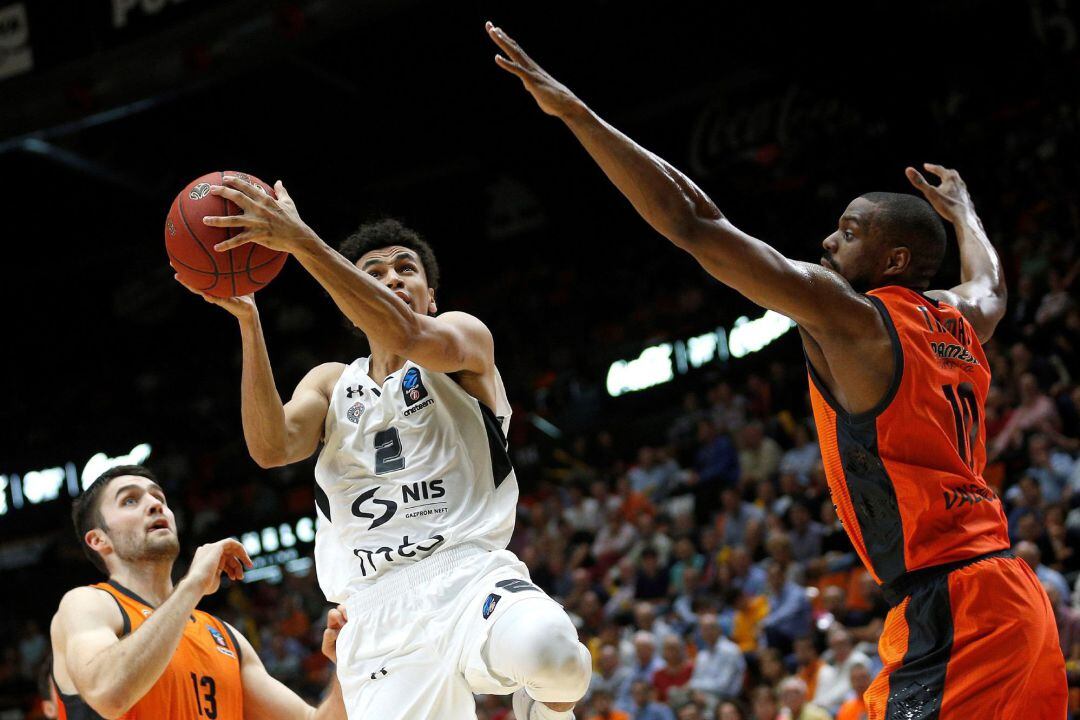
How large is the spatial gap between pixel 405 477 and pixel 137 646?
1.08m

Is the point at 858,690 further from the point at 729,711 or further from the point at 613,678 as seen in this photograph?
the point at 613,678

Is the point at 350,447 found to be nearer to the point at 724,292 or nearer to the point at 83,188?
the point at 724,292

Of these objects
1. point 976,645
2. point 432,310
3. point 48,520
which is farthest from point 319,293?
point 976,645

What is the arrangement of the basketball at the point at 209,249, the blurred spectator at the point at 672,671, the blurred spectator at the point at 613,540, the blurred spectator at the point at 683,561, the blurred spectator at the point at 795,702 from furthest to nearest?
the blurred spectator at the point at 613,540
the blurred spectator at the point at 683,561
the blurred spectator at the point at 672,671
the blurred spectator at the point at 795,702
the basketball at the point at 209,249

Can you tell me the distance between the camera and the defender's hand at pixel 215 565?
4.40 meters

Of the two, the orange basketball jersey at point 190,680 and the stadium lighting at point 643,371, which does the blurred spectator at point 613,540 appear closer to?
the stadium lighting at point 643,371

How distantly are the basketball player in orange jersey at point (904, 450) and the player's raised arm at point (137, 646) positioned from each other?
1.99 m

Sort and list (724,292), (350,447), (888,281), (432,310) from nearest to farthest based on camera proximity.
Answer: (888,281)
(350,447)
(432,310)
(724,292)

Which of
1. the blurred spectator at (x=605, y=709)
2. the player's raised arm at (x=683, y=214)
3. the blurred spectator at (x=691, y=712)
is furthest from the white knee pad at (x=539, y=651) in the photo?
the blurred spectator at (x=605, y=709)

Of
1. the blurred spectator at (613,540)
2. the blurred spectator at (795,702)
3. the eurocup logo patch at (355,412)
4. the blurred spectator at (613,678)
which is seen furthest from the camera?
the blurred spectator at (613,540)

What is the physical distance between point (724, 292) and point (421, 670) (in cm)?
1379

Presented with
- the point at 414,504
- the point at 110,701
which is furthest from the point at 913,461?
the point at 110,701

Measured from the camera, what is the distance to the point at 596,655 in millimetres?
11969

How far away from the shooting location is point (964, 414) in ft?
12.4
